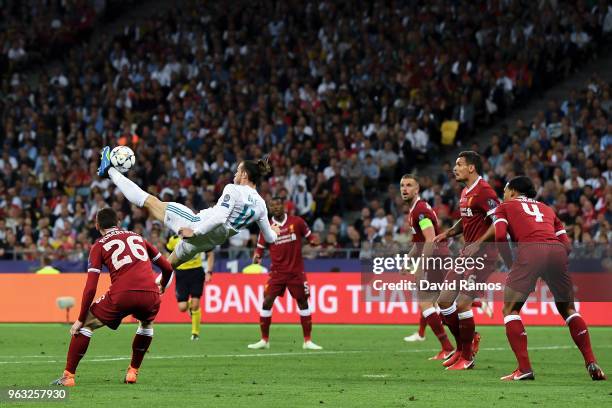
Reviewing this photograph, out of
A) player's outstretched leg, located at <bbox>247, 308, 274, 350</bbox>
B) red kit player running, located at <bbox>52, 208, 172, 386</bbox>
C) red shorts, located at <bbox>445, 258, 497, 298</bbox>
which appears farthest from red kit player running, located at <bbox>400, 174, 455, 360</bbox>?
red kit player running, located at <bbox>52, 208, 172, 386</bbox>

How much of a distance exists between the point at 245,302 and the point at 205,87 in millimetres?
11290

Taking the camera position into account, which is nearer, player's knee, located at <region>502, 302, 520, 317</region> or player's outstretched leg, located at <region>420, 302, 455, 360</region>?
player's knee, located at <region>502, 302, 520, 317</region>

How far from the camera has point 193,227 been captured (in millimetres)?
14453

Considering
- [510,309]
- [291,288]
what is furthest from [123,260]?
[291,288]

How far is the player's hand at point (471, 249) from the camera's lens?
14852 millimetres

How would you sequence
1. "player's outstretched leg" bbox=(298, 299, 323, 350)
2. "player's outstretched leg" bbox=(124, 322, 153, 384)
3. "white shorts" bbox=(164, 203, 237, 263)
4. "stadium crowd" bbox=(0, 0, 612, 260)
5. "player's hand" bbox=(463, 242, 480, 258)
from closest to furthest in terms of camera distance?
"player's outstretched leg" bbox=(124, 322, 153, 384)
"white shorts" bbox=(164, 203, 237, 263)
"player's hand" bbox=(463, 242, 480, 258)
"player's outstretched leg" bbox=(298, 299, 323, 350)
"stadium crowd" bbox=(0, 0, 612, 260)

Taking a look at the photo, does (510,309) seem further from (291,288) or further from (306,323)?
(291,288)

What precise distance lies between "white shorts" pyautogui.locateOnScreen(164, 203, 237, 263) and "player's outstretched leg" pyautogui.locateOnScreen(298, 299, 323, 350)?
5.27 meters

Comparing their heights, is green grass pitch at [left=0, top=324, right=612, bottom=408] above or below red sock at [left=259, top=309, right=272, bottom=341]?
below

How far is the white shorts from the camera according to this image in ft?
47.5

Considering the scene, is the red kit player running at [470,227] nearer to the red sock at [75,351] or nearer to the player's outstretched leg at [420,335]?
the red sock at [75,351]

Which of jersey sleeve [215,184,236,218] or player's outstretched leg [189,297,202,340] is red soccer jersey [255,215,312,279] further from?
jersey sleeve [215,184,236,218]

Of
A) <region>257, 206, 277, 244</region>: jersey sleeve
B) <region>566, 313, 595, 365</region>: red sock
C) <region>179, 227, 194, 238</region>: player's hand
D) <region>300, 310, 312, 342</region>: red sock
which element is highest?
<region>257, 206, 277, 244</region>: jersey sleeve

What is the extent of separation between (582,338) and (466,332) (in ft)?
7.30
